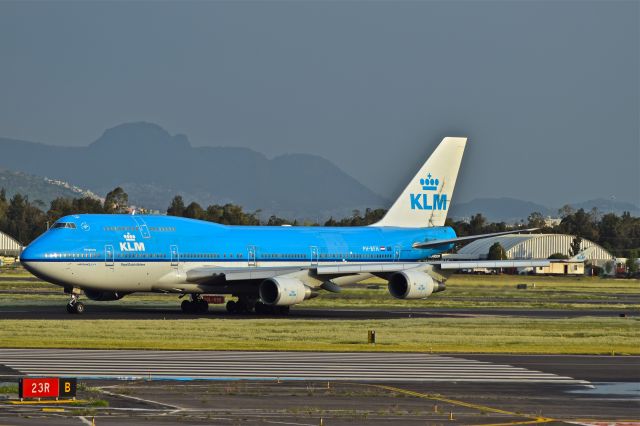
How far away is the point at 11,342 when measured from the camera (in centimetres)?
3791

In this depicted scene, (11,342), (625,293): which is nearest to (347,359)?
(11,342)

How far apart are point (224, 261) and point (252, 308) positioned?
3094 millimetres

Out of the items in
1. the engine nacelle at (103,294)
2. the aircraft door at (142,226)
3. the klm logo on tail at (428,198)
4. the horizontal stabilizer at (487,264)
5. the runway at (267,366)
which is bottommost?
the runway at (267,366)

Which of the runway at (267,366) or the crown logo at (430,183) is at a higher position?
the crown logo at (430,183)

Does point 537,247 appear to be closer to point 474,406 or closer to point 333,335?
point 333,335

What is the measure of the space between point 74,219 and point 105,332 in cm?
1219

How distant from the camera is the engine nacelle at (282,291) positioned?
53594 mm

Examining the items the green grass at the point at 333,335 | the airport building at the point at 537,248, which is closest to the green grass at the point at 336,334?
the green grass at the point at 333,335

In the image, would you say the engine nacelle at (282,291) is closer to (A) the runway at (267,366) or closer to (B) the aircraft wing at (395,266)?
(B) the aircraft wing at (395,266)

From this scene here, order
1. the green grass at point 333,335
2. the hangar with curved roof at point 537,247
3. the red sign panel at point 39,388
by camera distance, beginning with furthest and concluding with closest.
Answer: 1. the hangar with curved roof at point 537,247
2. the green grass at point 333,335
3. the red sign panel at point 39,388

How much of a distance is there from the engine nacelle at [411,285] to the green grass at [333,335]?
4.44 meters

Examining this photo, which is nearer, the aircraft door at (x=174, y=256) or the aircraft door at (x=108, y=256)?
the aircraft door at (x=108, y=256)

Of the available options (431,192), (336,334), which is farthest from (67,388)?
(431,192)

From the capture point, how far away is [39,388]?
78.7 feet
